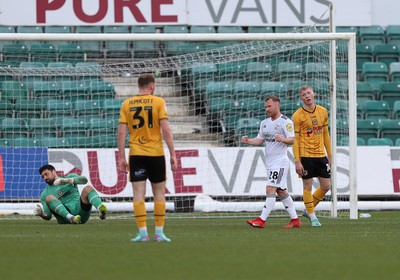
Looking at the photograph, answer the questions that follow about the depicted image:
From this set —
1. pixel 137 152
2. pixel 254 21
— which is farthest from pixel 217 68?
pixel 137 152

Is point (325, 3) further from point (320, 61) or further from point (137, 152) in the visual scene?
point (137, 152)

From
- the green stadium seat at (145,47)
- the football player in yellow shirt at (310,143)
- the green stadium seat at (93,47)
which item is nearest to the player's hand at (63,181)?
the football player in yellow shirt at (310,143)

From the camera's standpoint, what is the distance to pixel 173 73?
20062mm

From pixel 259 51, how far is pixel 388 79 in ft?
20.7

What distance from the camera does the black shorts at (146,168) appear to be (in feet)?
34.2

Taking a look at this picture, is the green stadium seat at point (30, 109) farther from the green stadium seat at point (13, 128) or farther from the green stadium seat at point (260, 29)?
the green stadium seat at point (260, 29)

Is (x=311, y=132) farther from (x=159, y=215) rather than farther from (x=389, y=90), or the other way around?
(x=389, y=90)

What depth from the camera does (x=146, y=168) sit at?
1045cm

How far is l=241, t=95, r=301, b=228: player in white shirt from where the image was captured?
1341cm

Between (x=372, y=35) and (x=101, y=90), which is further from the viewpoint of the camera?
(x=372, y=35)

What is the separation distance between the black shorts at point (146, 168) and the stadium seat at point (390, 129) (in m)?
12.3

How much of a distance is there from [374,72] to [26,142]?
963cm

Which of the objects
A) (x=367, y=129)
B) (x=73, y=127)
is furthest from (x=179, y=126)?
(x=367, y=129)

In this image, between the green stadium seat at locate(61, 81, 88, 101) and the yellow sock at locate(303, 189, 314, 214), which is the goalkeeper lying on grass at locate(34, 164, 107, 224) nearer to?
the yellow sock at locate(303, 189, 314, 214)
